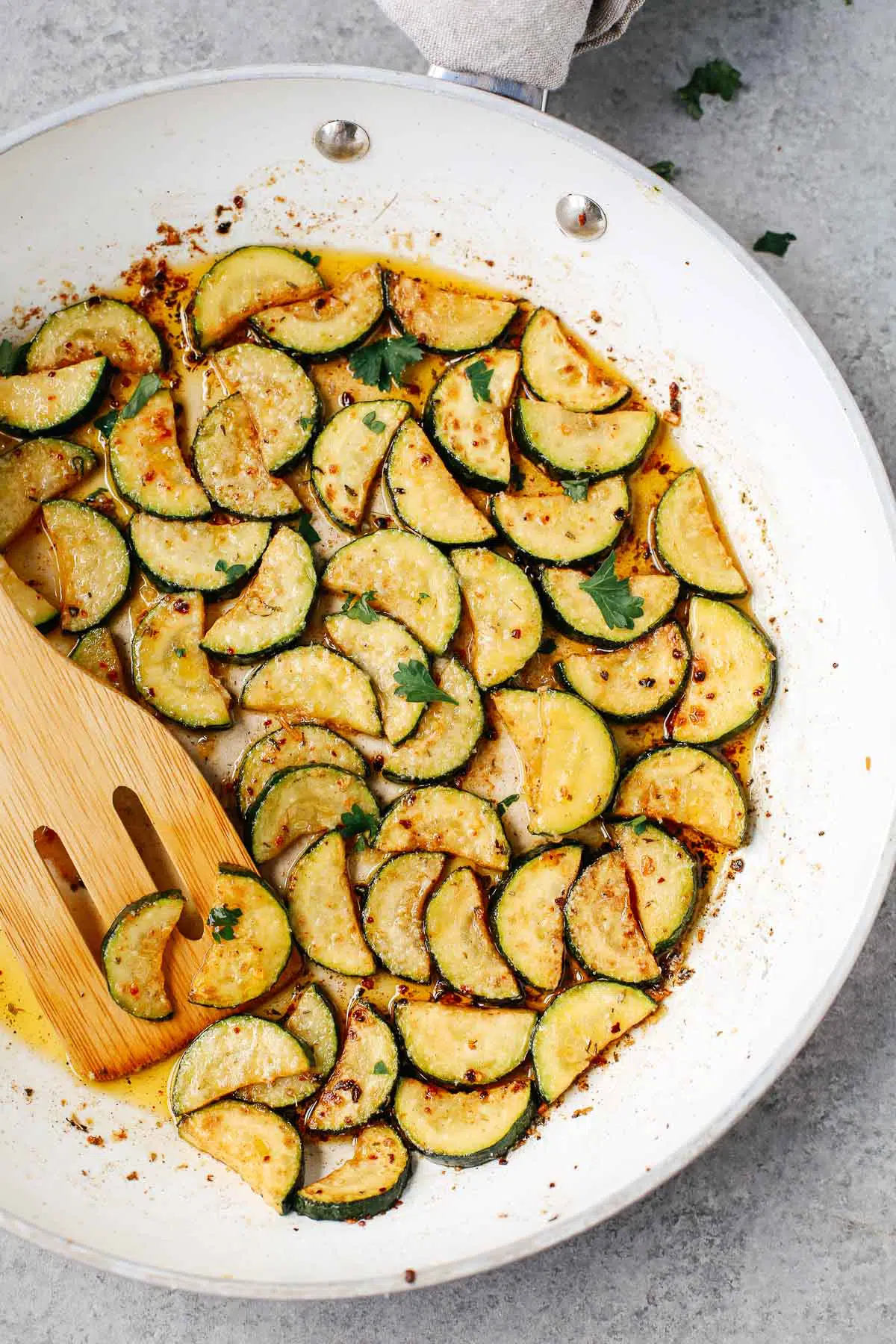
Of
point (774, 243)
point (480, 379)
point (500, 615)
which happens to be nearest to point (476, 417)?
point (480, 379)

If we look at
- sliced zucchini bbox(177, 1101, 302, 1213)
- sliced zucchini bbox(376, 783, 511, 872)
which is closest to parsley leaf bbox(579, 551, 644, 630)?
sliced zucchini bbox(376, 783, 511, 872)

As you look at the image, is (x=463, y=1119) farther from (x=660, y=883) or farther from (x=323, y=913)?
(x=660, y=883)

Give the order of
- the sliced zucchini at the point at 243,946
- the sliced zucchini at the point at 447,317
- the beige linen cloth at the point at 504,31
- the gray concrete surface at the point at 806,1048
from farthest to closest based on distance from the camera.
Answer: the sliced zucchini at the point at 447,317, the gray concrete surface at the point at 806,1048, the sliced zucchini at the point at 243,946, the beige linen cloth at the point at 504,31

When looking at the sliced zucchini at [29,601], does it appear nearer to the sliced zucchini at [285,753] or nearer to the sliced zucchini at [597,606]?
the sliced zucchini at [285,753]

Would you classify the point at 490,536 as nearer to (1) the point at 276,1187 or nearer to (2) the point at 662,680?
(2) the point at 662,680

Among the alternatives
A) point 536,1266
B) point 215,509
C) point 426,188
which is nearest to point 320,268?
point 426,188

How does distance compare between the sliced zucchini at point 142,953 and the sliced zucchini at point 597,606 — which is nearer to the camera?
the sliced zucchini at point 142,953

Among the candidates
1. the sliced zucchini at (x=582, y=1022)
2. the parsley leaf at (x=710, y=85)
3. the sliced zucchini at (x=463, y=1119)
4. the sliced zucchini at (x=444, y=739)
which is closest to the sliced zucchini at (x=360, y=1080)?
the sliced zucchini at (x=463, y=1119)
